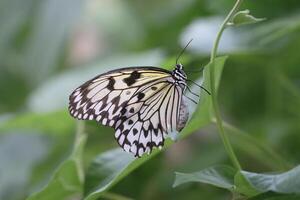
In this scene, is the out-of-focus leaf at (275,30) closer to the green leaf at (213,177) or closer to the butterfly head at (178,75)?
the butterfly head at (178,75)

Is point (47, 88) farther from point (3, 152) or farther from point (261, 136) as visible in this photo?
point (261, 136)

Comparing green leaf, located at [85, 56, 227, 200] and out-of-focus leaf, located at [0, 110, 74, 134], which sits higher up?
green leaf, located at [85, 56, 227, 200]

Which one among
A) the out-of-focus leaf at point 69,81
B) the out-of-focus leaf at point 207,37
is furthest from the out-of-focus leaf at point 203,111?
the out-of-focus leaf at point 69,81

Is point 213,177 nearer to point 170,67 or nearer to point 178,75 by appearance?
point 178,75

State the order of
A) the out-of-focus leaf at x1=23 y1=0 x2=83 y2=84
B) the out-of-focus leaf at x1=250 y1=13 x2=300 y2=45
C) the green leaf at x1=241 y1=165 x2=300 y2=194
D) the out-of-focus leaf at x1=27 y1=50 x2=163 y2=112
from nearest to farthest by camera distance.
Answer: the green leaf at x1=241 y1=165 x2=300 y2=194 < the out-of-focus leaf at x1=250 y1=13 x2=300 y2=45 < the out-of-focus leaf at x1=27 y1=50 x2=163 y2=112 < the out-of-focus leaf at x1=23 y1=0 x2=83 y2=84

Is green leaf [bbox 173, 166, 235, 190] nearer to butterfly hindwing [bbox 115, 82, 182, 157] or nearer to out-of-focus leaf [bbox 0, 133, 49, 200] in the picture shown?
butterfly hindwing [bbox 115, 82, 182, 157]

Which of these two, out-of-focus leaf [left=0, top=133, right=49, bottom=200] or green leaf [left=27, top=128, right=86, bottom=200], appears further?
out-of-focus leaf [left=0, top=133, right=49, bottom=200]

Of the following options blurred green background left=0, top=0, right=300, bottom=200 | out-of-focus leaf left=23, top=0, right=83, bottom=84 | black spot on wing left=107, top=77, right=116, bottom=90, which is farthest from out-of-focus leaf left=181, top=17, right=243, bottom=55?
out-of-focus leaf left=23, top=0, right=83, bottom=84

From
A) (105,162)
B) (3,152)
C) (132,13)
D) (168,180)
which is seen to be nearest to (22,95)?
(3,152)
